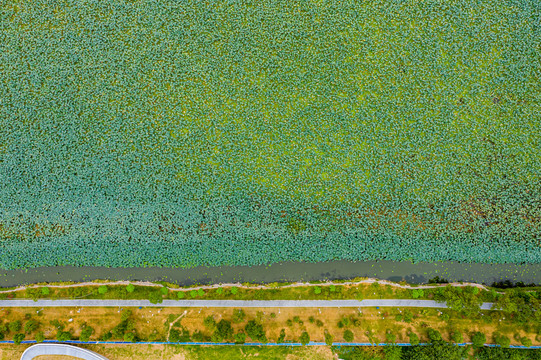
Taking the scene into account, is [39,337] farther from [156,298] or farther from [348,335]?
[348,335]

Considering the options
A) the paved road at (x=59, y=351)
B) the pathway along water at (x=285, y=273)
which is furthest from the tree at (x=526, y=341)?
the paved road at (x=59, y=351)

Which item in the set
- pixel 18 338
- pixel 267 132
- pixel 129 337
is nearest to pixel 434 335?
pixel 267 132

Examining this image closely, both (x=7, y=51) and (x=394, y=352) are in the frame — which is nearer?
(x=394, y=352)

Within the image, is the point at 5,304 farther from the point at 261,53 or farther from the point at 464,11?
the point at 464,11

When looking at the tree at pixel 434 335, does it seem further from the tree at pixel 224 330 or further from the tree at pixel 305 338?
the tree at pixel 224 330

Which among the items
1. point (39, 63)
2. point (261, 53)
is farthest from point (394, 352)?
point (39, 63)

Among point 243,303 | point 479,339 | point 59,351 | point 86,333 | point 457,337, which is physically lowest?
point 59,351

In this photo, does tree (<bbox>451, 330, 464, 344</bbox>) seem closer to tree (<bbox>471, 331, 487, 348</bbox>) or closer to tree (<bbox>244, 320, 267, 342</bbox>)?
tree (<bbox>471, 331, 487, 348</bbox>)
